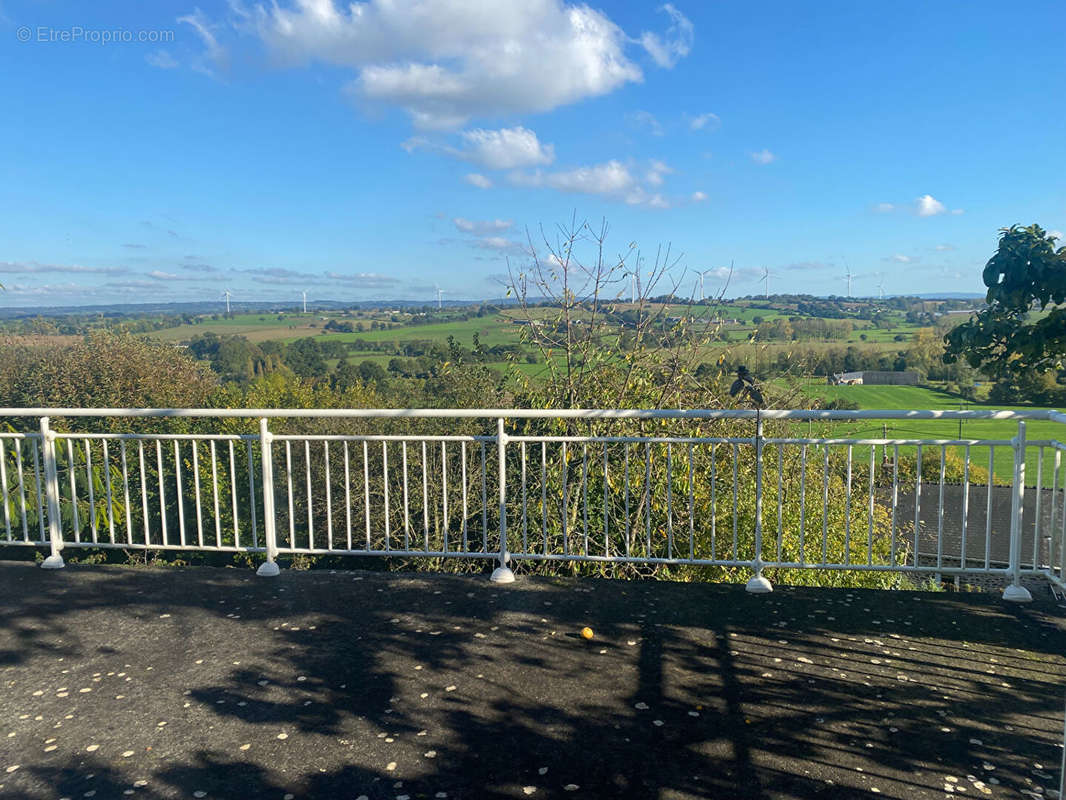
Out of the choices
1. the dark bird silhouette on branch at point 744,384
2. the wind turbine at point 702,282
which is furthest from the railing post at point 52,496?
the wind turbine at point 702,282

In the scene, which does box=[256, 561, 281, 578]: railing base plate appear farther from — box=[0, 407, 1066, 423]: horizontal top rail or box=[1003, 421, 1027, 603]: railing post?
box=[1003, 421, 1027, 603]: railing post

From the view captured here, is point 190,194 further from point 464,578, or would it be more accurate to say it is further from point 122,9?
point 464,578

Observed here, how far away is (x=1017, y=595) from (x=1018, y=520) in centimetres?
43

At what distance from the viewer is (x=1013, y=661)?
3.52 metres

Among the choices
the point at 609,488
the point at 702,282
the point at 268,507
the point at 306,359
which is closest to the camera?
the point at 268,507

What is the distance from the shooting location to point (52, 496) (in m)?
5.08

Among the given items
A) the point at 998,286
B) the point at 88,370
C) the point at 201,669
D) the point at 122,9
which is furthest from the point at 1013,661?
the point at 88,370

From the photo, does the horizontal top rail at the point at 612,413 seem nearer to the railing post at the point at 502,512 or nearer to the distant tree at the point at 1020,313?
the railing post at the point at 502,512

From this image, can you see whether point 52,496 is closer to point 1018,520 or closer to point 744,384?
point 744,384

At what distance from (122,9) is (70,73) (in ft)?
67.0

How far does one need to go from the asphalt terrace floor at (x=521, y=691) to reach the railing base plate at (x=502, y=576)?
105mm

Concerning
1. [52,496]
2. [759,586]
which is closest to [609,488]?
[759,586]

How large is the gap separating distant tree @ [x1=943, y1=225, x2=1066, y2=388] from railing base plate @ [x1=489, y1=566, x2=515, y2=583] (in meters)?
3.45

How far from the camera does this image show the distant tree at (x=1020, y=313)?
451 centimetres
